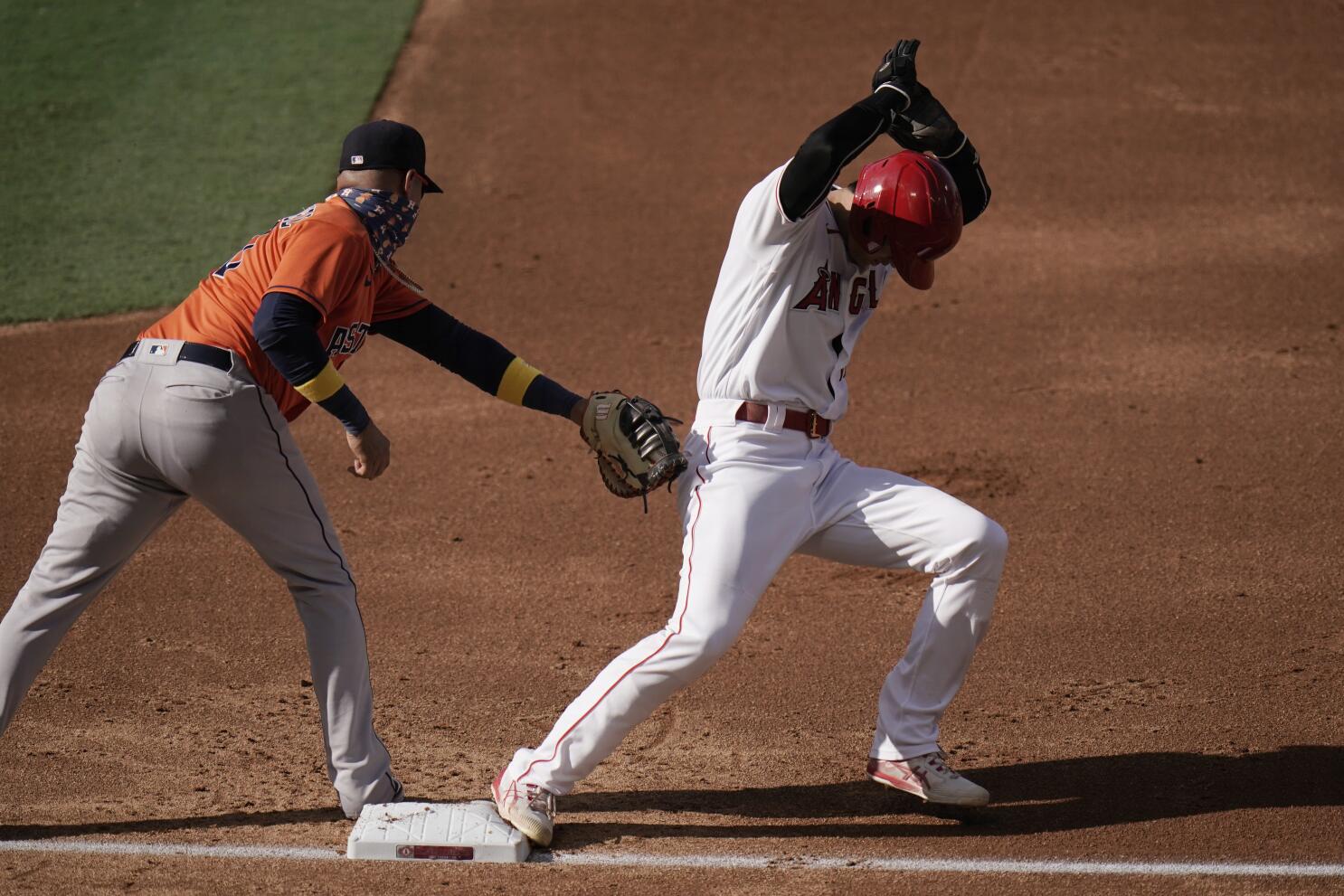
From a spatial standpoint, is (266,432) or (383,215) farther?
(383,215)

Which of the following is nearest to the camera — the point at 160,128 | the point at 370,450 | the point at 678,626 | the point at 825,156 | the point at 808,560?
the point at 825,156

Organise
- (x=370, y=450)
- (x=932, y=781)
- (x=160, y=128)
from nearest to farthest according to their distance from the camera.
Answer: (x=370, y=450)
(x=932, y=781)
(x=160, y=128)

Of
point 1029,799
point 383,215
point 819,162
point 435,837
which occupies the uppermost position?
point 819,162

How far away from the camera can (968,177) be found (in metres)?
4.22

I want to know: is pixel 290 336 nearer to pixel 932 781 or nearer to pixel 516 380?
pixel 516 380

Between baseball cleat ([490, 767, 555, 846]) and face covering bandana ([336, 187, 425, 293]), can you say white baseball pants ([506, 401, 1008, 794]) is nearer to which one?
baseball cleat ([490, 767, 555, 846])

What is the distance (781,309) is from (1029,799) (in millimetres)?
1588

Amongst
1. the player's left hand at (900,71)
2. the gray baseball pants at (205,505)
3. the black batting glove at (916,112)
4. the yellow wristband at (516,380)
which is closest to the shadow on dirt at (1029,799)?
the gray baseball pants at (205,505)

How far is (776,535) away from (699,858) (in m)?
0.88

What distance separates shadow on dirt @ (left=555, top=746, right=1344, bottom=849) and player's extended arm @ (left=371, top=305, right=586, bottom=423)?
1.16m

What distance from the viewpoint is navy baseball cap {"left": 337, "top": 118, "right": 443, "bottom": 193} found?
154 inches

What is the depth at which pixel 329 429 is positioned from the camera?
6.98m

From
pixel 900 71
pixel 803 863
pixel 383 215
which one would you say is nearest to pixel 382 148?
pixel 383 215

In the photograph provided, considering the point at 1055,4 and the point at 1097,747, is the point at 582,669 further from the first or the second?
the point at 1055,4
